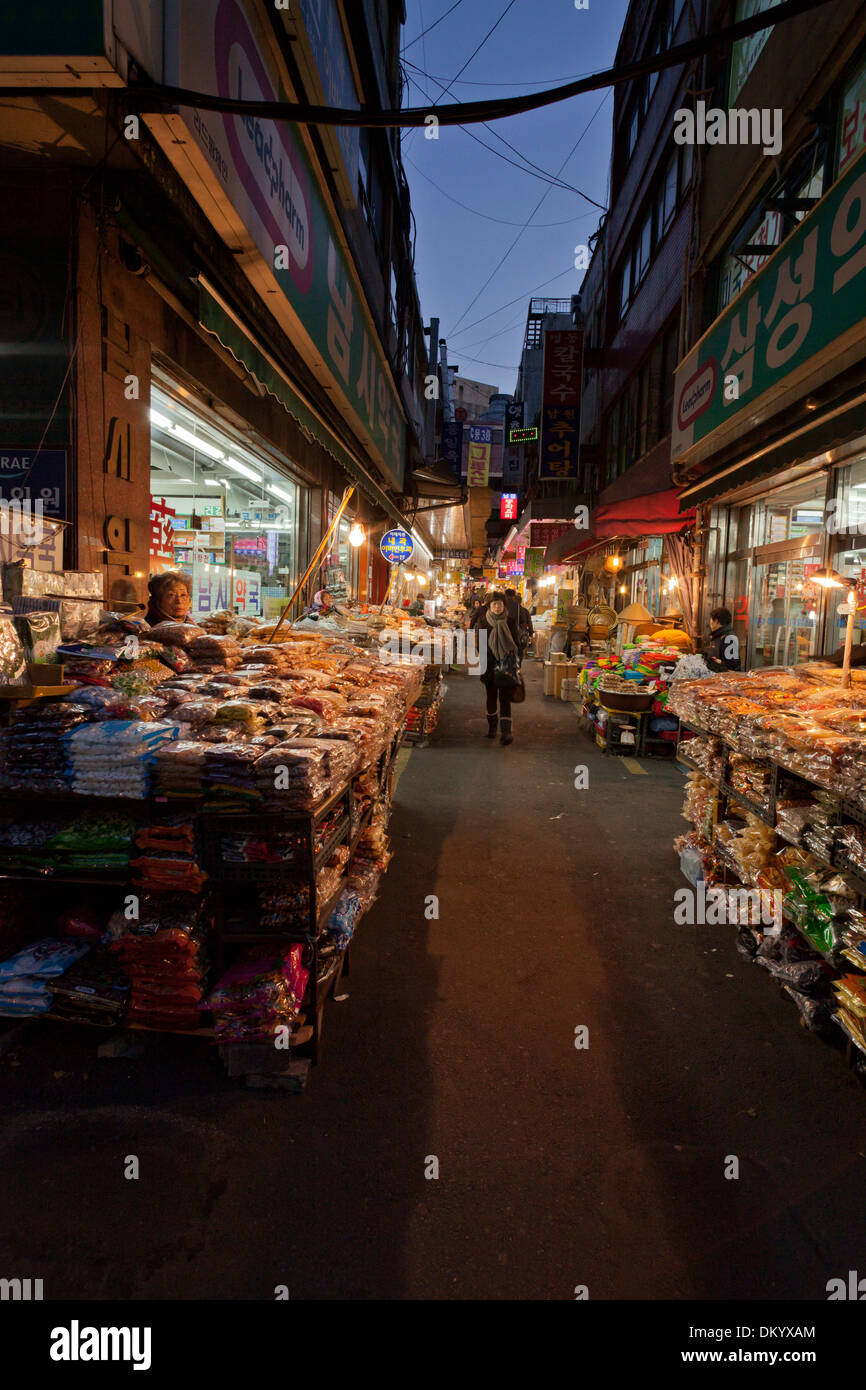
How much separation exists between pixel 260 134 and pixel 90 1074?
5.90 metres

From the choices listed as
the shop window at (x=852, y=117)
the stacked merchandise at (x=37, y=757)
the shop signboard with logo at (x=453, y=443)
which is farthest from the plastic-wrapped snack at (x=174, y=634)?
the shop signboard with logo at (x=453, y=443)

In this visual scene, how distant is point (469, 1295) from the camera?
6.39ft

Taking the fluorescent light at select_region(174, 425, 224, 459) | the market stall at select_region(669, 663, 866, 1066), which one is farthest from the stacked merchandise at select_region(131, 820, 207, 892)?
the fluorescent light at select_region(174, 425, 224, 459)

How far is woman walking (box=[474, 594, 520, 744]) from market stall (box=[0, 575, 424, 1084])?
22.4ft

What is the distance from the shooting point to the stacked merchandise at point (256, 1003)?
A: 2787 millimetres

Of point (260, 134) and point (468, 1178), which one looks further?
point (260, 134)

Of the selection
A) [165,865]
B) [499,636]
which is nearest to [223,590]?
[499,636]

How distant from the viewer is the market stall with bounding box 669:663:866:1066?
3031mm

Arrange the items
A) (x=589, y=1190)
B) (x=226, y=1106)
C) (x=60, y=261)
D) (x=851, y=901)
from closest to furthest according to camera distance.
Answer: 1. (x=589, y=1190)
2. (x=226, y=1106)
3. (x=851, y=901)
4. (x=60, y=261)

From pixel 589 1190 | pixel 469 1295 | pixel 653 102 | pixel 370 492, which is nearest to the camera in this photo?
pixel 469 1295

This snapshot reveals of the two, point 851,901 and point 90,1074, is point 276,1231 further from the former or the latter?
point 851,901

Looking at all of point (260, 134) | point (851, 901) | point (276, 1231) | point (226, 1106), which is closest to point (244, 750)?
point (226, 1106)

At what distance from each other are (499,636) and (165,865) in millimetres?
7670

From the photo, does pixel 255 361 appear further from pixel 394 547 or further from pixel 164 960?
pixel 394 547
